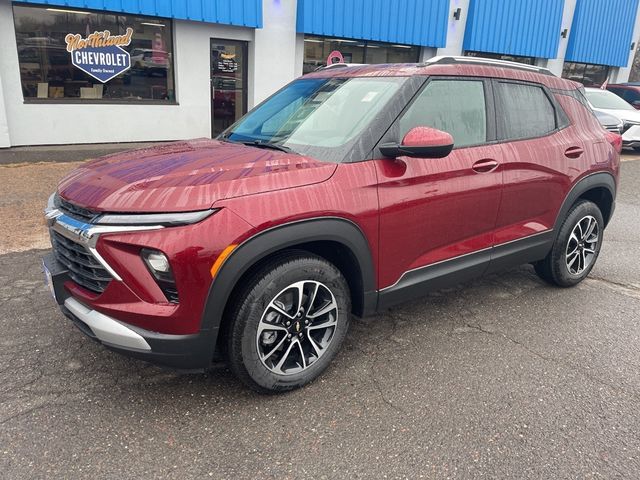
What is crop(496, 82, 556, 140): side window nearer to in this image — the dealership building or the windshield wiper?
the windshield wiper

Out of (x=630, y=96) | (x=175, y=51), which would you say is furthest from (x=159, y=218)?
(x=630, y=96)

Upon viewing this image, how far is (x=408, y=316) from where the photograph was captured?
381 centimetres

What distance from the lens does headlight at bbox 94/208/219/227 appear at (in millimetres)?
2266

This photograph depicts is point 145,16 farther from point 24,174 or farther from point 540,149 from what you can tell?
point 540,149

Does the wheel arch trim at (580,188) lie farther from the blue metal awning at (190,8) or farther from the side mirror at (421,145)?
the blue metal awning at (190,8)

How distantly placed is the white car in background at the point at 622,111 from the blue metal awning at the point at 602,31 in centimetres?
472

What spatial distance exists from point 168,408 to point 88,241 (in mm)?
995

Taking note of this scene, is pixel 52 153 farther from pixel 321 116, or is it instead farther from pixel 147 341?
pixel 147 341

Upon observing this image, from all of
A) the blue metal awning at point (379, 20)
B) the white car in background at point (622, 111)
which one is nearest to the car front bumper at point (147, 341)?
the blue metal awning at point (379, 20)

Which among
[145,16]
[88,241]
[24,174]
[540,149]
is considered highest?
[145,16]

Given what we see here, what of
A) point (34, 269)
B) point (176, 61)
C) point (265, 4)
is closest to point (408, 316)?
point (34, 269)

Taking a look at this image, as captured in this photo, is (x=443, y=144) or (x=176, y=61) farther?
(x=176, y=61)

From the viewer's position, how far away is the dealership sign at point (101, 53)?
896cm

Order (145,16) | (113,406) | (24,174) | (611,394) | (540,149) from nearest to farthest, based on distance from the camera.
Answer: (113,406)
(611,394)
(540,149)
(24,174)
(145,16)
